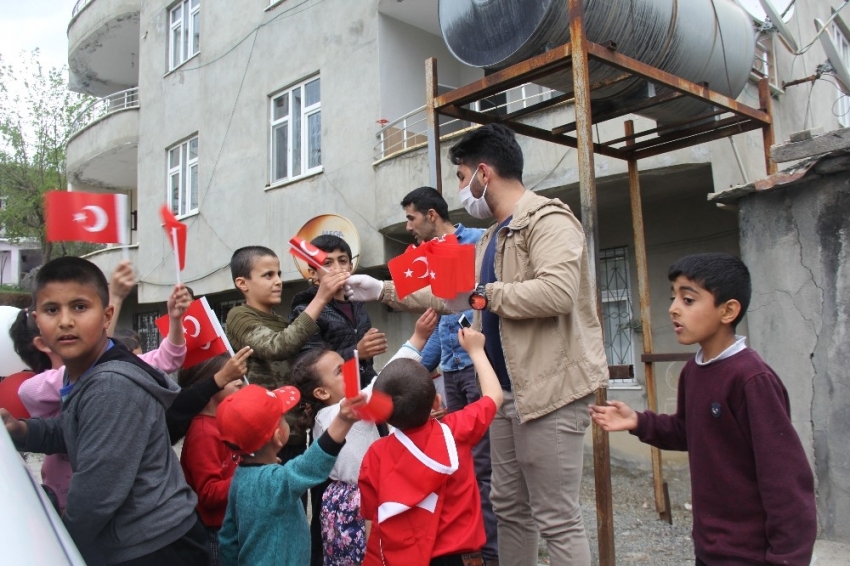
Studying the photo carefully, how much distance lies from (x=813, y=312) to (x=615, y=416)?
225cm

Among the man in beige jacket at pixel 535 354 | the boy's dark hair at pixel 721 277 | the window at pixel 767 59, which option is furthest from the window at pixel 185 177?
the boy's dark hair at pixel 721 277

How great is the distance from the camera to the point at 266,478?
2326mm

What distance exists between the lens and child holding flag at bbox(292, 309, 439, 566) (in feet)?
8.93

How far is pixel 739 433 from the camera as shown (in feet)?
6.57

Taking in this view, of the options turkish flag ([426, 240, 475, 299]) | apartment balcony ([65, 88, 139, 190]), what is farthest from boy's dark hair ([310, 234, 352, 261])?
apartment balcony ([65, 88, 139, 190])

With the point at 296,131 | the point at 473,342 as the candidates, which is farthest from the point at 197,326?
the point at 296,131

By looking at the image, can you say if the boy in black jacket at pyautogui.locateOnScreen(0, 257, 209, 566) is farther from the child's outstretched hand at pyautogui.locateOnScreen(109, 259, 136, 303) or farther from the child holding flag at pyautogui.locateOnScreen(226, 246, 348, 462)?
the child holding flag at pyautogui.locateOnScreen(226, 246, 348, 462)

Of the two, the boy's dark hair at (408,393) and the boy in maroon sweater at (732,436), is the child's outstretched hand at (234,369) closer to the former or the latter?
the boy's dark hair at (408,393)

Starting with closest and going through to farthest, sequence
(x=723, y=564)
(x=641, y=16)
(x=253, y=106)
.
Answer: (x=723, y=564)
(x=641, y=16)
(x=253, y=106)

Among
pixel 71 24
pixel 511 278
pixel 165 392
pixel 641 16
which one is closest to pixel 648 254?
pixel 641 16

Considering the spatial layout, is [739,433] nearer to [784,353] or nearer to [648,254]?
[784,353]

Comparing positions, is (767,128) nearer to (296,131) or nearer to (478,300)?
(478,300)

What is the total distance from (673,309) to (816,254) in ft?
7.52

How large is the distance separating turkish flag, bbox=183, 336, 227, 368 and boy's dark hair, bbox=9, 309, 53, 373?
738 mm
